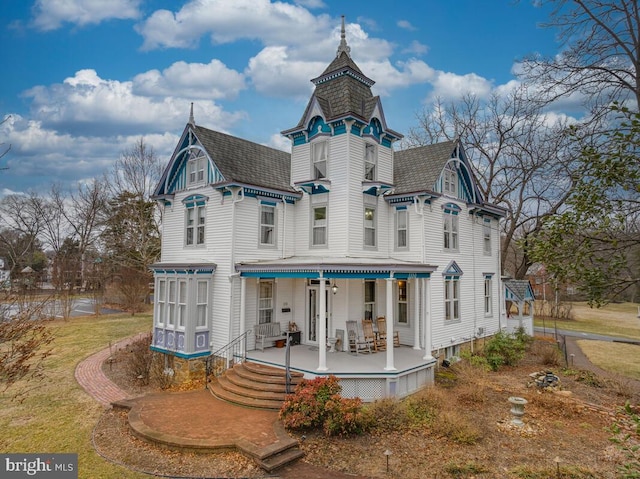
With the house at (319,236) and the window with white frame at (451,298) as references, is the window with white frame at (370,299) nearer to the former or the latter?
the house at (319,236)

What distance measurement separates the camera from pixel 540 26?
9.21 meters

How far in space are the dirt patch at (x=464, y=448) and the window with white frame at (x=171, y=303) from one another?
4.11 m

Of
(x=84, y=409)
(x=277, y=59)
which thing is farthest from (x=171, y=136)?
(x=84, y=409)

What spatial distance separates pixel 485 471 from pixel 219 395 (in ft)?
25.9

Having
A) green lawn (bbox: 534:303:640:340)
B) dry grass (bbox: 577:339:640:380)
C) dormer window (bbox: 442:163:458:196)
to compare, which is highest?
dormer window (bbox: 442:163:458:196)

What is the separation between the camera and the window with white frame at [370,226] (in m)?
15.7

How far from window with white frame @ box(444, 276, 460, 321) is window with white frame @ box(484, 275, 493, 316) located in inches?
128

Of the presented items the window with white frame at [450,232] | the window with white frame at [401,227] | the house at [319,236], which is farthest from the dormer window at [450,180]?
the window with white frame at [401,227]

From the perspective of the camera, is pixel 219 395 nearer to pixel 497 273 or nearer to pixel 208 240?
pixel 208 240

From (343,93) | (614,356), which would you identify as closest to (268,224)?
(343,93)

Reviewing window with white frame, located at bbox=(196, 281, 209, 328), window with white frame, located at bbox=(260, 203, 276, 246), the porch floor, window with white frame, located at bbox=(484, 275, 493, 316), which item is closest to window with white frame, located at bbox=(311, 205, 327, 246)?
window with white frame, located at bbox=(260, 203, 276, 246)

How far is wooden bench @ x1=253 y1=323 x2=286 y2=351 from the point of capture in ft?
47.6

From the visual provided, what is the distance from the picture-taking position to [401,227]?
1636 centimetres

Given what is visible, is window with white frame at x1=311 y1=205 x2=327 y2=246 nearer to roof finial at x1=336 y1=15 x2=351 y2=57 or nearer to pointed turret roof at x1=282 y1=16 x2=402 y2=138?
pointed turret roof at x1=282 y1=16 x2=402 y2=138
